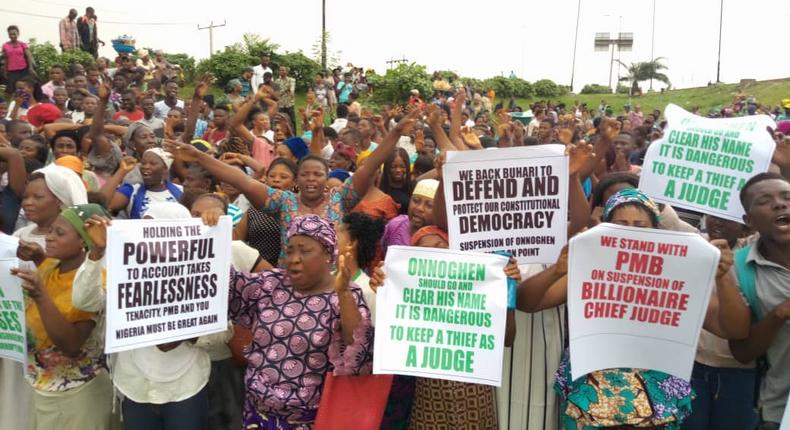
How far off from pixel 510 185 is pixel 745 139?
6.84 feet

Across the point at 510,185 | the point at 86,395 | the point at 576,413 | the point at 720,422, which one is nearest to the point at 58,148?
the point at 86,395

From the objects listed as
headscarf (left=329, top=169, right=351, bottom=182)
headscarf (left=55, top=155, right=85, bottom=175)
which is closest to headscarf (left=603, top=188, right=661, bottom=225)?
headscarf (left=329, top=169, right=351, bottom=182)

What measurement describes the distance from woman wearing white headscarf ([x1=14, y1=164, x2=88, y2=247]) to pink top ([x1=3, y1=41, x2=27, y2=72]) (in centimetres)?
1285

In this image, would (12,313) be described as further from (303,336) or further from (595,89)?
(595,89)

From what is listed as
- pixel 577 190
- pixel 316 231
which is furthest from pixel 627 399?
pixel 316 231

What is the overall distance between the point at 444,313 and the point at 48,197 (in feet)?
8.64

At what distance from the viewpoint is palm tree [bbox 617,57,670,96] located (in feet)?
228

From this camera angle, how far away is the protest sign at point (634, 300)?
3473mm

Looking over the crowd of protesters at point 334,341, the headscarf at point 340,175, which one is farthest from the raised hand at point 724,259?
the headscarf at point 340,175

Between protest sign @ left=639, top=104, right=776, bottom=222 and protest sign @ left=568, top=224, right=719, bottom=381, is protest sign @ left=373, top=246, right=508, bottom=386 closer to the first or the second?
protest sign @ left=568, top=224, right=719, bottom=381

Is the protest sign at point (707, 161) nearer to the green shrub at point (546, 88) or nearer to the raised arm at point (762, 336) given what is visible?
the raised arm at point (762, 336)

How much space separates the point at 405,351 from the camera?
373 centimetres

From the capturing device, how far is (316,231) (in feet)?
12.8

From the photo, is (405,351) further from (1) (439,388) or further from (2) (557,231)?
(2) (557,231)
